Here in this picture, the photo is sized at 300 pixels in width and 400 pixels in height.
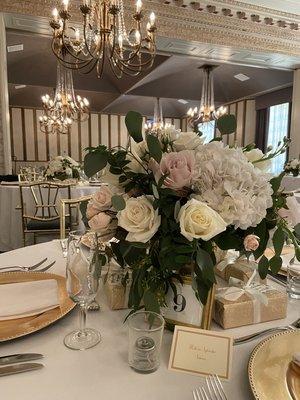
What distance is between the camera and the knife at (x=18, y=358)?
1.99ft

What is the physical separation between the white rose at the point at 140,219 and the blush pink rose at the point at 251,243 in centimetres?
18

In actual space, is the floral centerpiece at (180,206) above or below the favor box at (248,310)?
above

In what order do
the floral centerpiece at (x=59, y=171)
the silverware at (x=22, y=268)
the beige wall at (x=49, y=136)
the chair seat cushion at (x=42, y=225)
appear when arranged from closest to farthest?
the silverware at (x=22, y=268)
the chair seat cushion at (x=42, y=225)
the floral centerpiece at (x=59, y=171)
the beige wall at (x=49, y=136)

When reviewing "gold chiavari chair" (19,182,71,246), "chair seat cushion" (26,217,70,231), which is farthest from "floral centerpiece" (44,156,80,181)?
"chair seat cushion" (26,217,70,231)

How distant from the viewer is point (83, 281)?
702 millimetres

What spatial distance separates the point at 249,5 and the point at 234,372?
5.53m

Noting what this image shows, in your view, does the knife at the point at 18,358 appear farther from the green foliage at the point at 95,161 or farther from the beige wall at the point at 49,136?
the beige wall at the point at 49,136

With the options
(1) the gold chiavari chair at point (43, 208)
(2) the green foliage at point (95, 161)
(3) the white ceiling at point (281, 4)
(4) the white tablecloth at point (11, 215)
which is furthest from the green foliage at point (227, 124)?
(3) the white ceiling at point (281, 4)

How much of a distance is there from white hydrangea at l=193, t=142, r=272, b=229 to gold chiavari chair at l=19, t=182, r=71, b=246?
290cm

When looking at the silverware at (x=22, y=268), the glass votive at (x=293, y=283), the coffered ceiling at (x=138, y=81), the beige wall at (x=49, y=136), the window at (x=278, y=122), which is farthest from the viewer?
the beige wall at (x=49, y=136)

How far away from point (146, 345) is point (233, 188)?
0.35m

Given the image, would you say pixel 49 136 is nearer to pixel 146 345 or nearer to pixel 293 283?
pixel 293 283

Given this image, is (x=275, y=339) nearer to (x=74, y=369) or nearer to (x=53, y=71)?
(x=74, y=369)

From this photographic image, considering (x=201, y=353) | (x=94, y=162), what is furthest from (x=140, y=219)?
(x=201, y=353)
